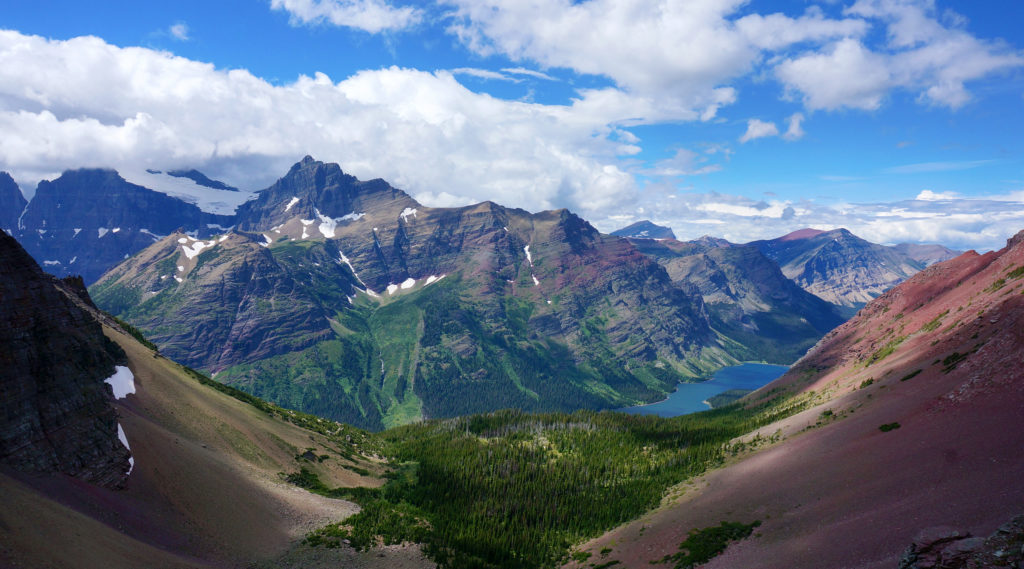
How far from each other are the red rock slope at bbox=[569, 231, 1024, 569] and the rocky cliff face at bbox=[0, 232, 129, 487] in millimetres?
69114

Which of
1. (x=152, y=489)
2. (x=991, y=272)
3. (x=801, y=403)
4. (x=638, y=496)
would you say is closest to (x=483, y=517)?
(x=638, y=496)

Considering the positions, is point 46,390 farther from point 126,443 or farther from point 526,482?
point 526,482

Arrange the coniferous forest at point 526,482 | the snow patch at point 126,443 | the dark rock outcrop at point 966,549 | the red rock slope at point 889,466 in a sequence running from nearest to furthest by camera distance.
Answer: the dark rock outcrop at point 966,549 < the red rock slope at point 889,466 < the snow patch at point 126,443 < the coniferous forest at point 526,482

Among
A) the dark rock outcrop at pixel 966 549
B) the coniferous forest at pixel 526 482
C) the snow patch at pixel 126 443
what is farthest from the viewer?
the coniferous forest at pixel 526 482

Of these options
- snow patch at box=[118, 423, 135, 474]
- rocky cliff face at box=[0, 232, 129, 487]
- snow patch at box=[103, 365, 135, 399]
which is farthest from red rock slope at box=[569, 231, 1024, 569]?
snow patch at box=[103, 365, 135, 399]

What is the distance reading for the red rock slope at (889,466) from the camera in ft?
132

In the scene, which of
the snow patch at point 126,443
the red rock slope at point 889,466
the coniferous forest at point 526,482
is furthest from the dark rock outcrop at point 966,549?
the snow patch at point 126,443

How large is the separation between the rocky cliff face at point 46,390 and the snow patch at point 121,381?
16371 mm

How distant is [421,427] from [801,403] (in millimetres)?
134280

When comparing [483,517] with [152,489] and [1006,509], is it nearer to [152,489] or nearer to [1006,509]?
[152,489]

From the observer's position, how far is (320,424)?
15025 centimetres

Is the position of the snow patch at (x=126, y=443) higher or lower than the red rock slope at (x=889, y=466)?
higher

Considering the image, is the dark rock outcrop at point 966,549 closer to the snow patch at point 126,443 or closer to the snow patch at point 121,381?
the snow patch at point 126,443

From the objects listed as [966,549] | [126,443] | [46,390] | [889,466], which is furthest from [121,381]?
[889,466]
